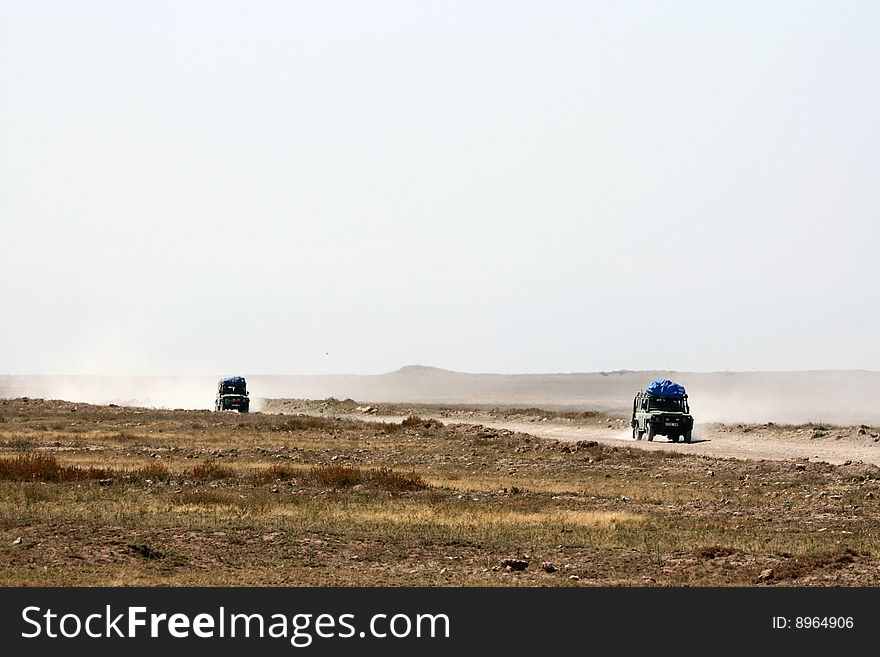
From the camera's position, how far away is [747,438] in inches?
2491

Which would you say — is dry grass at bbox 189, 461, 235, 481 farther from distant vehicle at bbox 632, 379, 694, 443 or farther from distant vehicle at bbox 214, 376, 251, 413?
distant vehicle at bbox 214, 376, 251, 413

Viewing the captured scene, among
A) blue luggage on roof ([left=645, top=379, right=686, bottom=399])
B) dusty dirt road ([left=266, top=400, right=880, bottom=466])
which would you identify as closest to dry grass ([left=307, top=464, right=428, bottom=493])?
dusty dirt road ([left=266, top=400, right=880, bottom=466])

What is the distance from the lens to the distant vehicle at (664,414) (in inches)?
2340

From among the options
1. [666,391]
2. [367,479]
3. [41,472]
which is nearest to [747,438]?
[666,391]

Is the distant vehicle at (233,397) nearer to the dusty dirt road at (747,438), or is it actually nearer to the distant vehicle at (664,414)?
the dusty dirt road at (747,438)

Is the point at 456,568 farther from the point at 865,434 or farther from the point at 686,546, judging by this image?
the point at 865,434

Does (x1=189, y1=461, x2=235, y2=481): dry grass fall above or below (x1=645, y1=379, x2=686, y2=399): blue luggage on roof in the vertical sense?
below

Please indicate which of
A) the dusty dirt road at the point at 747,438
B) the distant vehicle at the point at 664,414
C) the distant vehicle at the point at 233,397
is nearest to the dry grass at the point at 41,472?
Answer: the dusty dirt road at the point at 747,438

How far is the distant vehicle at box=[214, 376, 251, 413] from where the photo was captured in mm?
91500

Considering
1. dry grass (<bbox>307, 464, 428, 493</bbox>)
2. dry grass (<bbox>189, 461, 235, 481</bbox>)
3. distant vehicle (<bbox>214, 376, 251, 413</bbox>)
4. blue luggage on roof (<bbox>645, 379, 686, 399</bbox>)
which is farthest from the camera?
distant vehicle (<bbox>214, 376, 251, 413</bbox>)

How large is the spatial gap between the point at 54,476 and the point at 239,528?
37.6 ft

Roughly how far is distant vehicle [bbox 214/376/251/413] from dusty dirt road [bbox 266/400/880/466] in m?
10.8
